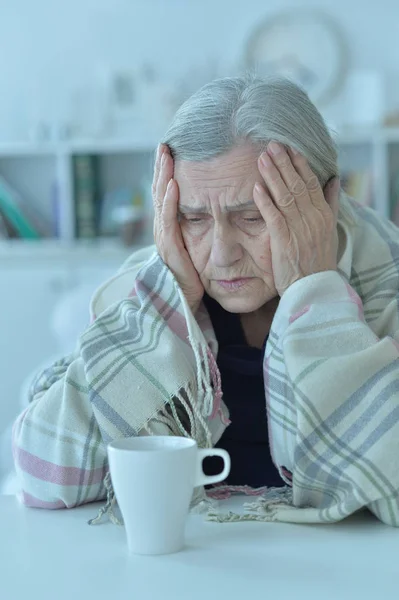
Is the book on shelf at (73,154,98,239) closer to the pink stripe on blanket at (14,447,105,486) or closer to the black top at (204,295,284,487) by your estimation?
the black top at (204,295,284,487)

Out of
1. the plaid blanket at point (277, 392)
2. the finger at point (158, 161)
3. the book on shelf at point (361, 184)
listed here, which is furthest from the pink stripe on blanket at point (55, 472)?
the book on shelf at point (361, 184)

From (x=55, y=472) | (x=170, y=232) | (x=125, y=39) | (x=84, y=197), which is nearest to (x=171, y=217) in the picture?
(x=170, y=232)

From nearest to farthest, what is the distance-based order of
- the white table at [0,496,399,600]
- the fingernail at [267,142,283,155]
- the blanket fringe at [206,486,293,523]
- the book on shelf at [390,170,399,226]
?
the white table at [0,496,399,600] → the blanket fringe at [206,486,293,523] → the fingernail at [267,142,283,155] → the book on shelf at [390,170,399,226]

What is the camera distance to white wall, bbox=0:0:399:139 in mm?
3758

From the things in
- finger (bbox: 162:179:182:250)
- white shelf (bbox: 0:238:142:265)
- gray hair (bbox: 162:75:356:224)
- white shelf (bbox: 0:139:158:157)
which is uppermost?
gray hair (bbox: 162:75:356:224)

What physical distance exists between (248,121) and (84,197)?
8.80 ft

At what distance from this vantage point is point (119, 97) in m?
3.83

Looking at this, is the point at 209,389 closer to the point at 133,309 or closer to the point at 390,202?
the point at 133,309

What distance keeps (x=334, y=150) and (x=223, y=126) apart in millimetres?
175

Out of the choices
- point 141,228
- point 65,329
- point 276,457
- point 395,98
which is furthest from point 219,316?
point 395,98

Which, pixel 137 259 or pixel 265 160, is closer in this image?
pixel 265 160

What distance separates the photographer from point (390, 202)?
147 inches

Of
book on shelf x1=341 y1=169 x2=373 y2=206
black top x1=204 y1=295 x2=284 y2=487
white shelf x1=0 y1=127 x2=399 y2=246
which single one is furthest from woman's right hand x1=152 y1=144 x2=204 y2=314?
book on shelf x1=341 y1=169 x2=373 y2=206

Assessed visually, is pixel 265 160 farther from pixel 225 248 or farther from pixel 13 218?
pixel 13 218
